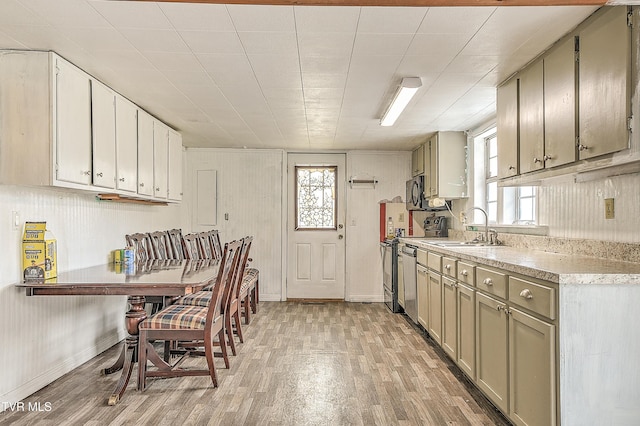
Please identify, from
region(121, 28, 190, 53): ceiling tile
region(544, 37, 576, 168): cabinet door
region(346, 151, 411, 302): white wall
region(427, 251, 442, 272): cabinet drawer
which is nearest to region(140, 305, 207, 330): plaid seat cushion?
region(121, 28, 190, 53): ceiling tile

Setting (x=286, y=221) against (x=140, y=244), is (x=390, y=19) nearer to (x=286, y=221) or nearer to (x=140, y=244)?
(x=140, y=244)

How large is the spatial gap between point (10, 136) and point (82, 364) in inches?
74.4

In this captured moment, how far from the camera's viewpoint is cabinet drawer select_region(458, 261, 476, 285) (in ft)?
9.84

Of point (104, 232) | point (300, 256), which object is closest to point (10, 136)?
point (104, 232)

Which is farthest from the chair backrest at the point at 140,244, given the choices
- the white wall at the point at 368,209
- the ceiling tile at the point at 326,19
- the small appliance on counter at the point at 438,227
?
the small appliance on counter at the point at 438,227

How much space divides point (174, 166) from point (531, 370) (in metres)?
4.38

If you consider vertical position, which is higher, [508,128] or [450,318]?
[508,128]

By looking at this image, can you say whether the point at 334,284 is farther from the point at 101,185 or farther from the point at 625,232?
the point at 625,232

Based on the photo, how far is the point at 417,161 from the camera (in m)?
6.31

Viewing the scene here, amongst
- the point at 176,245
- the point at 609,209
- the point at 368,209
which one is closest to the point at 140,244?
the point at 176,245

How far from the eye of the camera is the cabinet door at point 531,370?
6.64 feet

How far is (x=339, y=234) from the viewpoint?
675cm

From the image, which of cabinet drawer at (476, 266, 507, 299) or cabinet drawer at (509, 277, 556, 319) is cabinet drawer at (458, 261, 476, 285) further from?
cabinet drawer at (509, 277, 556, 319)

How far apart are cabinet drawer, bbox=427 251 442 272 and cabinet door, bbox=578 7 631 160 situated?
5.42 ft
